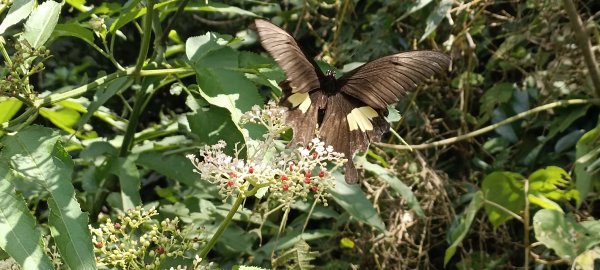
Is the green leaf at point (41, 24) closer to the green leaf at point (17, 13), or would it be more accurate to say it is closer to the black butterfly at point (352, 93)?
the green leaf at point (17, 13)

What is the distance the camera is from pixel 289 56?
60.5 inches

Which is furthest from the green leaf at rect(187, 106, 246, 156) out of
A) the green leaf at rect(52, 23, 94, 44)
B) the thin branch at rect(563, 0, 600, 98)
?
the thin branch at rect(563, 0, 600, 98)

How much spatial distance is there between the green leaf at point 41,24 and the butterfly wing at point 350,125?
54cm

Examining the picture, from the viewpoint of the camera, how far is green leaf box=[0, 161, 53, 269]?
4.01ft

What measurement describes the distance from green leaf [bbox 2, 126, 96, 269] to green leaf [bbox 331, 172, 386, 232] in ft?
2.45

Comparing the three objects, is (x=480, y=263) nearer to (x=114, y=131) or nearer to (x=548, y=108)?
(x=548, y=108)

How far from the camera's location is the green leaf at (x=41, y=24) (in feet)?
5.43

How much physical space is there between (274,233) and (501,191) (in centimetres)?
67

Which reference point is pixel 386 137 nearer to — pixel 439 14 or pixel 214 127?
pixel 439 14

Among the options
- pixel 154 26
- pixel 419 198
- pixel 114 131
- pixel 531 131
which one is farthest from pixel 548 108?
pixel 114 131

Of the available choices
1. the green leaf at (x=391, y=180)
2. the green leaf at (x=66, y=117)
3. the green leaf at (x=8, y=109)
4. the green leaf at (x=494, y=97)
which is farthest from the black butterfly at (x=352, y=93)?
the green leaf at (x=494, y=97)

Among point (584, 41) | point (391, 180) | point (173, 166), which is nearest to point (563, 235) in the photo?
point (391, 180)

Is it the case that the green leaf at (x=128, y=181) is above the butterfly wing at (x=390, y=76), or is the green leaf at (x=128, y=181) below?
below

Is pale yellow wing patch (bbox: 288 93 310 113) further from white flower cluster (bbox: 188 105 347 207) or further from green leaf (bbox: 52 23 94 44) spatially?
green leaf (bbox: 52 23 94 44)
